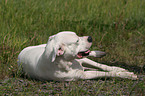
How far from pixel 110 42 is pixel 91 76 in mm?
2792

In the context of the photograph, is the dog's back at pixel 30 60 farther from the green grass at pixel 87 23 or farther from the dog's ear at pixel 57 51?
the green grass at pixel 87 23

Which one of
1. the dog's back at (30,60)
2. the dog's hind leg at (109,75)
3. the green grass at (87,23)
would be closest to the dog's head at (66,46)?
the dog's hind leg at (109,75)

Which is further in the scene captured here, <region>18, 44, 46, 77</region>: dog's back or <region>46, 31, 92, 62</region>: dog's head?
<region>18, 44, 46, 77</region>: dog's back

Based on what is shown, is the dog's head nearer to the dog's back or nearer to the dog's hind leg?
the dog's hind leg

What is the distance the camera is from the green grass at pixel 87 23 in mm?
6475

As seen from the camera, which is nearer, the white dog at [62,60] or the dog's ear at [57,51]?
the dog's ear at [57,51]

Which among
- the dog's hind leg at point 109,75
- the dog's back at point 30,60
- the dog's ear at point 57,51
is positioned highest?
the dog's ear at point 57,51

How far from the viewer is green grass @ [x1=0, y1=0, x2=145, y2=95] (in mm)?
6475

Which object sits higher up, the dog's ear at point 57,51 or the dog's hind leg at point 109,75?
the dog's ear at point 57,51

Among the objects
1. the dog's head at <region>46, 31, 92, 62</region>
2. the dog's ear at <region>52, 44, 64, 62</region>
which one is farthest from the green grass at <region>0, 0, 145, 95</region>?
the dog's ear at <region>52, 44, 64, 62</region>

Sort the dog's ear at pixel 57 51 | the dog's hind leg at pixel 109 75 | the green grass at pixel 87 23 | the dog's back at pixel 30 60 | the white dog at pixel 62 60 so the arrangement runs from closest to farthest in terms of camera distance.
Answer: the dog's ear at pixel 57 51, the white dog at pixel 62 60, the dog's hind leg at pixel 109 75, the dog's back at pixel 30 60, the green grass at pixel 87 23

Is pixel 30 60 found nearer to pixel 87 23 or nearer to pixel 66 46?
pixel 66 46

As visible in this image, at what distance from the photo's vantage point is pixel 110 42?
23.1 feet

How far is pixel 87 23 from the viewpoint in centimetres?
747
